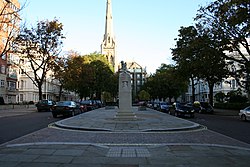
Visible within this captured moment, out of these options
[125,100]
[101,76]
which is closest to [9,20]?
[125,100]

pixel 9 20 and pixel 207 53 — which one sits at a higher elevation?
pixel 9 20

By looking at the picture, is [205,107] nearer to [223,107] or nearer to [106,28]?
[223,107]

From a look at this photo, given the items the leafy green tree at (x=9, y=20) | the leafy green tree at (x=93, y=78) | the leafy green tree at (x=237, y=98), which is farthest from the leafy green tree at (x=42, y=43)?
the leafy green tree at (x=237, y=98)

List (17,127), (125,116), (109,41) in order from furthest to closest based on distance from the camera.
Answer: (109,41)
(125,116)
(17,127)

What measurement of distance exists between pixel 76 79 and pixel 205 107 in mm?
24925

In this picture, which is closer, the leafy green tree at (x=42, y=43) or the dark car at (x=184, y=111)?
the dark car at (x=184, y=111)

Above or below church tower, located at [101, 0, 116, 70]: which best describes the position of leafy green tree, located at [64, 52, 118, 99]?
below

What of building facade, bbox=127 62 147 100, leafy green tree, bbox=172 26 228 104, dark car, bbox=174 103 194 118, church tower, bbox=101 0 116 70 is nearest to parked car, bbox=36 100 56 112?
dark car, bbox=174 103 194 118

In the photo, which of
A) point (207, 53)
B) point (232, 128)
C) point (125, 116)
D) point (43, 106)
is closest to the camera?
point (232, 128)

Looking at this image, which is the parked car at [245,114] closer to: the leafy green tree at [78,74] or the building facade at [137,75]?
the leafy green tree at [78,74]

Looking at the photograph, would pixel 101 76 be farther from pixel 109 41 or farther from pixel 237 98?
pixel 109 41

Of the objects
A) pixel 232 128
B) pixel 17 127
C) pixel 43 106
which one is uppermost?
pixel 43 106

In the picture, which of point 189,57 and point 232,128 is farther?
point 189,57

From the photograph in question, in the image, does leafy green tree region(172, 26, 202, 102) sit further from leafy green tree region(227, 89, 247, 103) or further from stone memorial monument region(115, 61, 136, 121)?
leafy green tree region(227, 89, 247, 103)
